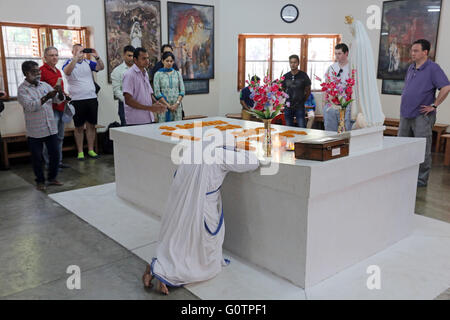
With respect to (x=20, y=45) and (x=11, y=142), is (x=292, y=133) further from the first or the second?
(x=20, y=45)

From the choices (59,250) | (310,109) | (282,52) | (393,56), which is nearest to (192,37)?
(282,52)

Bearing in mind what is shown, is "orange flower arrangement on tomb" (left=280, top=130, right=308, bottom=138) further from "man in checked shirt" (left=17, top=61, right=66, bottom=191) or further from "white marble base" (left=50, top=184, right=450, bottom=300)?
"man in checked shirt" (left=17, top=61, right=66, bottom=191)

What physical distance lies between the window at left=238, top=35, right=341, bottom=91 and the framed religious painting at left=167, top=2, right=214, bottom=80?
2.62ft

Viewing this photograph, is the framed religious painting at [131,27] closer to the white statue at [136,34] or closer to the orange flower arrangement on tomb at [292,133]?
the white statue at [136,34]

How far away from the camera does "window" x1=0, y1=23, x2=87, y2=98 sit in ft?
23.3

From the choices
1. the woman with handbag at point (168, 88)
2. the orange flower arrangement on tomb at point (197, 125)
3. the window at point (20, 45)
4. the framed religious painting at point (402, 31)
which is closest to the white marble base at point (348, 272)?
the orange flower arrangement on tomb at point (197, 125)

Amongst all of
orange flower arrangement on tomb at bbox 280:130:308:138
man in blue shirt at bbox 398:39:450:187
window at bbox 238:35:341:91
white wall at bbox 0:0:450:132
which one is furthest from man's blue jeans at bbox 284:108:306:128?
orange flower arrangement on tomb at bbox 280:130:308:138

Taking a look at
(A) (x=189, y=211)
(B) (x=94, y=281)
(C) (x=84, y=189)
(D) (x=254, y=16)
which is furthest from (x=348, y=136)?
(D) (x=254, y=16)

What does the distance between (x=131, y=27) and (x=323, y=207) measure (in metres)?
6.48

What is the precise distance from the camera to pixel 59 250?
12.8ft

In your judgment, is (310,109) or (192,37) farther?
(310,109)

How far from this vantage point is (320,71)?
33.1 ft

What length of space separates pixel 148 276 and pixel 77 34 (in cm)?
612
